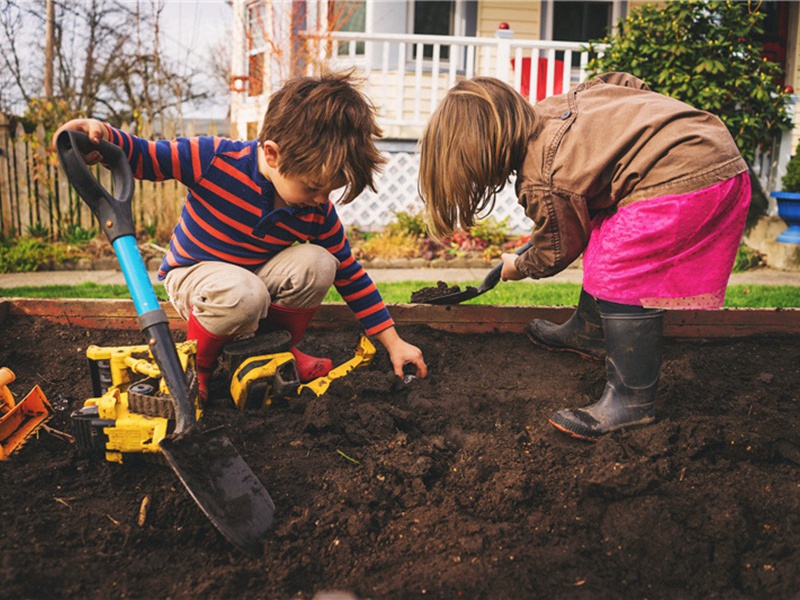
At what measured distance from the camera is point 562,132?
198 cm

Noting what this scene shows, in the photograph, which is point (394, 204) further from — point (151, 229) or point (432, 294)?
point (432, 294)

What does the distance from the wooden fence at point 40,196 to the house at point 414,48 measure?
78.2 inches

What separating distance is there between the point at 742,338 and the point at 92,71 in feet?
30.9

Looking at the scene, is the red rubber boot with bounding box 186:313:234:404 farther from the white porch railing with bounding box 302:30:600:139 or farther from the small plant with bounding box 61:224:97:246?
the white porch railing with bounding box 302:30:600:139

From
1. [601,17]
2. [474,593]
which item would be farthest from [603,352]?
[601,17]

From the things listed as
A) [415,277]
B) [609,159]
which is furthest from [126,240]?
[415,277]

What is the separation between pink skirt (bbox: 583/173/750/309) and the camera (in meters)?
1.94

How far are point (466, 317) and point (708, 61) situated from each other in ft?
14.3

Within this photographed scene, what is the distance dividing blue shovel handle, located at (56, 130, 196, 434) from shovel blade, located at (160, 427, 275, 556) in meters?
0.06

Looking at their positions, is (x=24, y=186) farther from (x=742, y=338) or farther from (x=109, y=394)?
(x=742, y=338)

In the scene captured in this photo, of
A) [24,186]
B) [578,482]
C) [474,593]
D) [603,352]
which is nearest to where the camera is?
[474,593]

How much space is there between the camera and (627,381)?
6.72 feet

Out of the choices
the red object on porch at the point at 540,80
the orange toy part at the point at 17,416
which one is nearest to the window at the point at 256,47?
→ the red object on porch at the point at 540,80

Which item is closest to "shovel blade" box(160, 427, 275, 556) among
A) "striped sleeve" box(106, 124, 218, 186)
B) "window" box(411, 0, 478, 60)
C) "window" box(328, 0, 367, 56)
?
"striped sleeve" box(106, 124, 218, 186)
